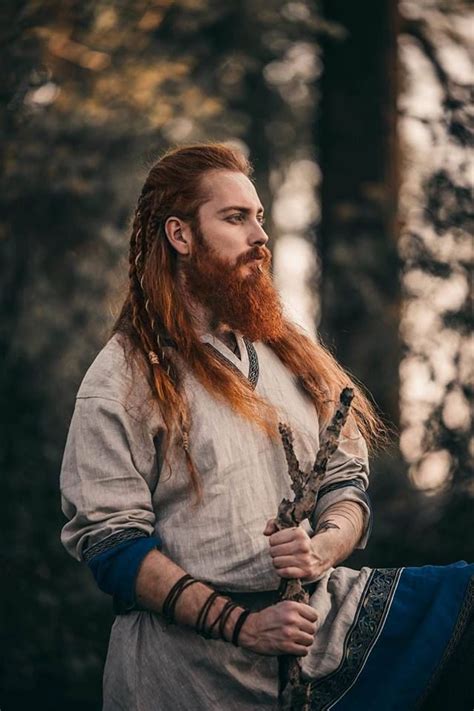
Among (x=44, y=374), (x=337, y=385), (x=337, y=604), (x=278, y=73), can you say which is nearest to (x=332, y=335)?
(x=44, y=374)

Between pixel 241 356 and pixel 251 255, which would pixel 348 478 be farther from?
pixel 251 255

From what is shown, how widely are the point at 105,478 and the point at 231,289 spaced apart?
64cm

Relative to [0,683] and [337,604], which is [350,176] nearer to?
[0,683]

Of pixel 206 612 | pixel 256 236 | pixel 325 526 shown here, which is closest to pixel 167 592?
pixel 206 612

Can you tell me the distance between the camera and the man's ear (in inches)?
124

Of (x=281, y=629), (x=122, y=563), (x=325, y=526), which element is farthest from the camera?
(x=325, y=526)

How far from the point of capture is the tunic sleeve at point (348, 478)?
10.2ft

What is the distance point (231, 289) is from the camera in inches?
122

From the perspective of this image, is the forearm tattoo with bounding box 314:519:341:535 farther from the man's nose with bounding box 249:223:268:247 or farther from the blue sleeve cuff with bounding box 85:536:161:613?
the man's nose with bounding box 249:223:268:247

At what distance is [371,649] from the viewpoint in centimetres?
285

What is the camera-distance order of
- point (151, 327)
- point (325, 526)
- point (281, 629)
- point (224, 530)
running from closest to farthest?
point (281, 629) → point (224, 530) → point (325, 526) → point (151, 327)

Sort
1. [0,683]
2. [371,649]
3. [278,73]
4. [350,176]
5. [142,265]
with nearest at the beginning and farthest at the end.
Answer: [371,649], [142,265], [0,683], [350,176], [278,73]

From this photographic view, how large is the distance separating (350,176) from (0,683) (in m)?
3.39

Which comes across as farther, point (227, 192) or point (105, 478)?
point (227, 192)
